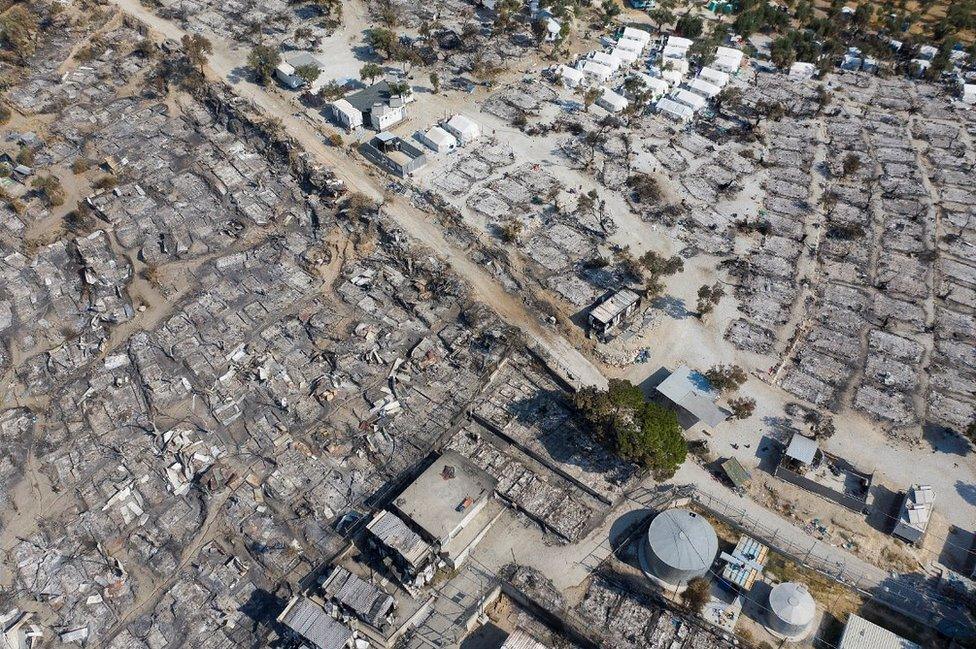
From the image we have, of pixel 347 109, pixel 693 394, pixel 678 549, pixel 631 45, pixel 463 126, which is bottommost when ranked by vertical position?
pixel 678 549

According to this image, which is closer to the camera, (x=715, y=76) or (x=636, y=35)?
(x=715, y=76)

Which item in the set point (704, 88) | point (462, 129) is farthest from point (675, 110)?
point (462, 129)

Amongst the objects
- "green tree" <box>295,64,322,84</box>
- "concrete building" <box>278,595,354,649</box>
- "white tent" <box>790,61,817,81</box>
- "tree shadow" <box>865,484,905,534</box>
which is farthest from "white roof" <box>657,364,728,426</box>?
"white tent" <box>790,61,817,81</box>

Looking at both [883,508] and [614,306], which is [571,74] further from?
[883,508]

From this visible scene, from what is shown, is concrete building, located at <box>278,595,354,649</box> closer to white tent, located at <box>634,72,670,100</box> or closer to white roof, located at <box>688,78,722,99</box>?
white tent, located at <box>634,72,670,100</box>

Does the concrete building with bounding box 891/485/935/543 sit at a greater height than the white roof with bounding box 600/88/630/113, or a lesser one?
lesser

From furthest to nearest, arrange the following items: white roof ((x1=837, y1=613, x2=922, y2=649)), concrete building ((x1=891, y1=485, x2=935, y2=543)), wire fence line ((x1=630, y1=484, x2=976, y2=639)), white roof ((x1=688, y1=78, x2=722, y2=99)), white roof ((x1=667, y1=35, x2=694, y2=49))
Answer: white roof ((x1=667, y1=35, x2=694, y2=49)), white roof ((x1=688, y1=78, x2=722, y2=99)), concrete building ((x1=891, y1=485, x2=935, y2=543)), wire fence line ((x1=630, y1=484, x2=976, y2=639)), white roof ((x1=837, y1=613, x2=922, y2=649))
